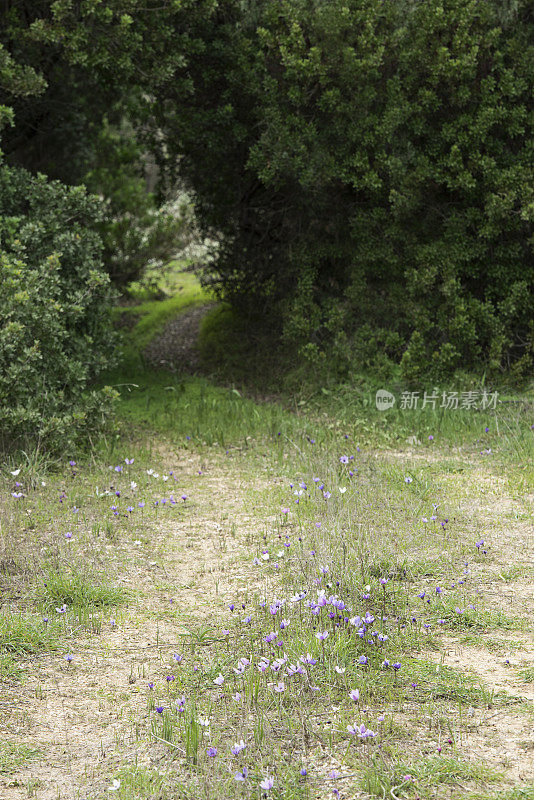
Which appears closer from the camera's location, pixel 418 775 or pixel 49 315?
pixel 418 775

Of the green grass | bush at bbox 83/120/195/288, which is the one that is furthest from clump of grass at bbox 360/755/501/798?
bush at bbox 83/120/195/288

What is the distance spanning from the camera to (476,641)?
12.0 feet

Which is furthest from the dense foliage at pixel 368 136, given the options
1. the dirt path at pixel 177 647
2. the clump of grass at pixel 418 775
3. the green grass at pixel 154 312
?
the clump of grass at pixel 418 775

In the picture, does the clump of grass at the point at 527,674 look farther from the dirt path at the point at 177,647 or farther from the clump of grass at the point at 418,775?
the clump of grass at the point at 418,775

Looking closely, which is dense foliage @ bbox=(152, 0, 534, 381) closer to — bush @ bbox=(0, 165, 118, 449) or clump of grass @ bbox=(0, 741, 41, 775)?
bush @ bbox=(0, 165, 118, 449)

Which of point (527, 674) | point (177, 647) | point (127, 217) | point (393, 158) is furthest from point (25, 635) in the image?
point (127, 217)

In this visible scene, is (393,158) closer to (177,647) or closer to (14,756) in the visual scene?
(177,647)

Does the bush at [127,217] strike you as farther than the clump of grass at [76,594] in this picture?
Yes

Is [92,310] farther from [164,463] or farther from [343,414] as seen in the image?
[343,414]

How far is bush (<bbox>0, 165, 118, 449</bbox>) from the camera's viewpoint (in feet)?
20.0

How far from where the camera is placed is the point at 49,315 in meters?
6.25

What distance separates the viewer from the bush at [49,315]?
6.09 meters

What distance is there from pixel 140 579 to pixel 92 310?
3157mm

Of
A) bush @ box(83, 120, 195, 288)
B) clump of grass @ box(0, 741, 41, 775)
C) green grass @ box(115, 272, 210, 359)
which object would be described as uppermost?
bush @ box(83, 120, 195, 288)
